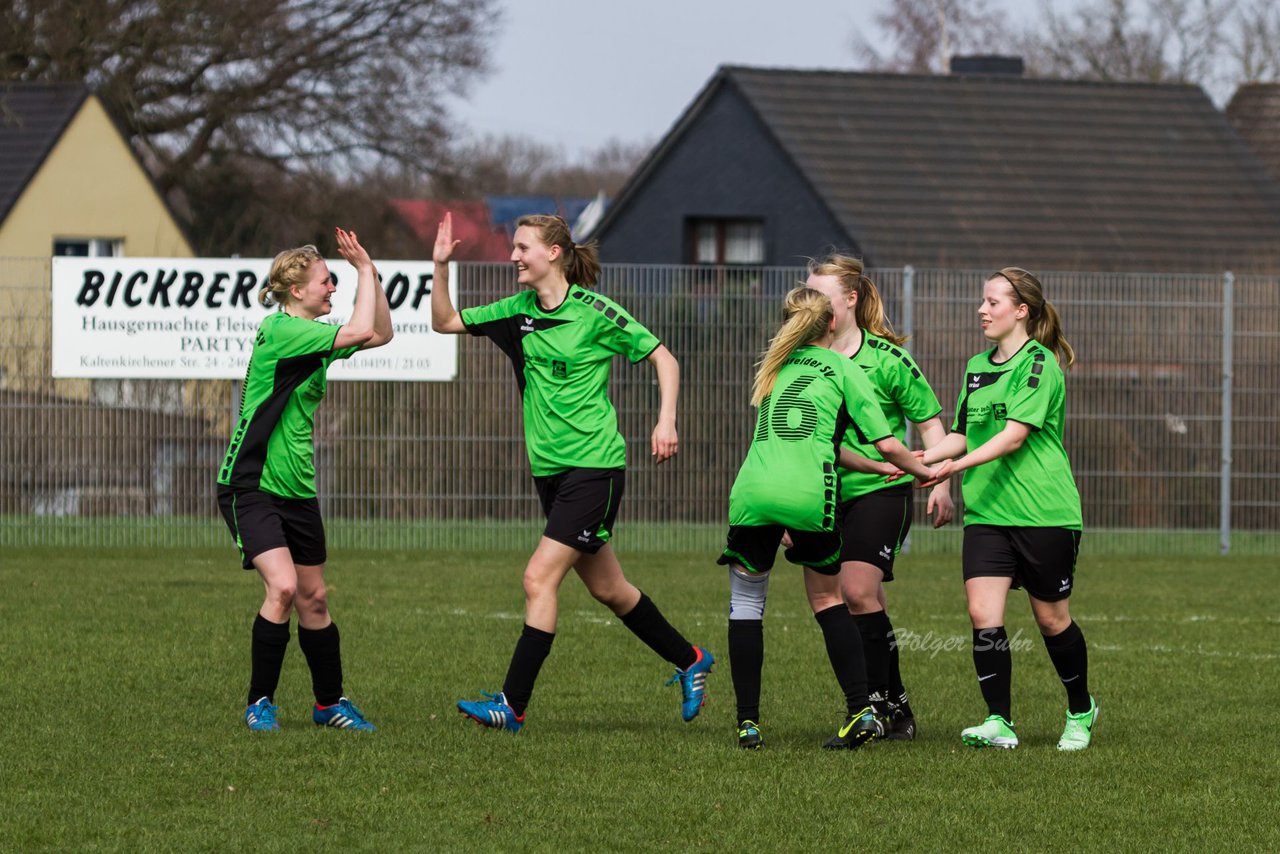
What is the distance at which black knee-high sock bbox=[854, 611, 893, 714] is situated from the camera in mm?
7461

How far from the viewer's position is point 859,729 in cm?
705

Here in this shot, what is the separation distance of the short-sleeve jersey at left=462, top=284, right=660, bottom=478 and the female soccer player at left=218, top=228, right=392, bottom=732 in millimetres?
547

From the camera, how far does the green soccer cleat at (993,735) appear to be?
720cm

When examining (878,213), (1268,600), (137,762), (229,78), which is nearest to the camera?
(137,762)

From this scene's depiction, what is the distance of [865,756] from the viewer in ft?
23.1

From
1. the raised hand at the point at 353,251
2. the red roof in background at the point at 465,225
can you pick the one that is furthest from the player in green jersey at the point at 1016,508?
the red roof in background at the point at 465,225

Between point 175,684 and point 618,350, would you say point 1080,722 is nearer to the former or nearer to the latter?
point 618,350

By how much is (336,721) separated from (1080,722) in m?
2.82

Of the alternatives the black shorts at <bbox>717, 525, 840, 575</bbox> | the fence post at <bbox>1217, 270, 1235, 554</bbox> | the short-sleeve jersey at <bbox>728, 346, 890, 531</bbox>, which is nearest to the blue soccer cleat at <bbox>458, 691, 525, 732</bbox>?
the black shorts at <bbox>717, 525, 840, 575</bbox>

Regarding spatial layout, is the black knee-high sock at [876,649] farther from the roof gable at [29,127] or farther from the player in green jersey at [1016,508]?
the roof gable at [29,127]

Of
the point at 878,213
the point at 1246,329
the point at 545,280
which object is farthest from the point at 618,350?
the point at 878,213

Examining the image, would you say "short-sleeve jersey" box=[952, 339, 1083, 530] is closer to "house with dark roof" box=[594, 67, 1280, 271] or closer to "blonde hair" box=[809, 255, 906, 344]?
"blonde hair" box=[809, 255, 906, 344]

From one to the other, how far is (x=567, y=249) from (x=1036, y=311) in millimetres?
1839

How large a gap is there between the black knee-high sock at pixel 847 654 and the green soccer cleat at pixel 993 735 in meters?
0.46
